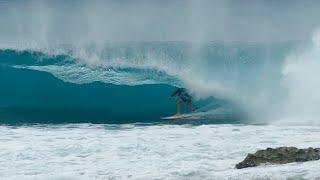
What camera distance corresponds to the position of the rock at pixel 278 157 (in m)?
13.0

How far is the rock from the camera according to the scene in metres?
13.0

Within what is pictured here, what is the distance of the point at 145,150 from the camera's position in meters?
16.1

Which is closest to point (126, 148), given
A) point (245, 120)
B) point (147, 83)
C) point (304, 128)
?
point (304, 128)

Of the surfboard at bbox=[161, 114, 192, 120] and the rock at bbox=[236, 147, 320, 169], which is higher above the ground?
the surfboard at bbox=[161, 114, 192, 120]

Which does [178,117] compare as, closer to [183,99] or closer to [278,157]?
[183,99]

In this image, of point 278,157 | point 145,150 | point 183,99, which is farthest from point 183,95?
point 278,157

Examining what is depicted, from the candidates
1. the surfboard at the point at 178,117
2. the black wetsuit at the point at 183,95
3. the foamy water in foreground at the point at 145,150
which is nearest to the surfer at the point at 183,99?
the black wetsuit at the point at 183,95

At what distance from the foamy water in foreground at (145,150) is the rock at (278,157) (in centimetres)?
34

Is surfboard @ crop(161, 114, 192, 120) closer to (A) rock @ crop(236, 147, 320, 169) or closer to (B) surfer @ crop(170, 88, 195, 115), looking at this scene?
(B) surfer @ crop(170, 88, 195, 115)

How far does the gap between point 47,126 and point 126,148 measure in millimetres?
6552

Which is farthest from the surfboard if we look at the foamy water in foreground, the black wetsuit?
the foamy water in foreground

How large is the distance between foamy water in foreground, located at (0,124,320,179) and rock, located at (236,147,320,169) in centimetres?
34

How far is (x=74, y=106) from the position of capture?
32375 mm

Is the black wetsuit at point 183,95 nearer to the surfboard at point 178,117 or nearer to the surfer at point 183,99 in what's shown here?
the surfer at point 183,99
